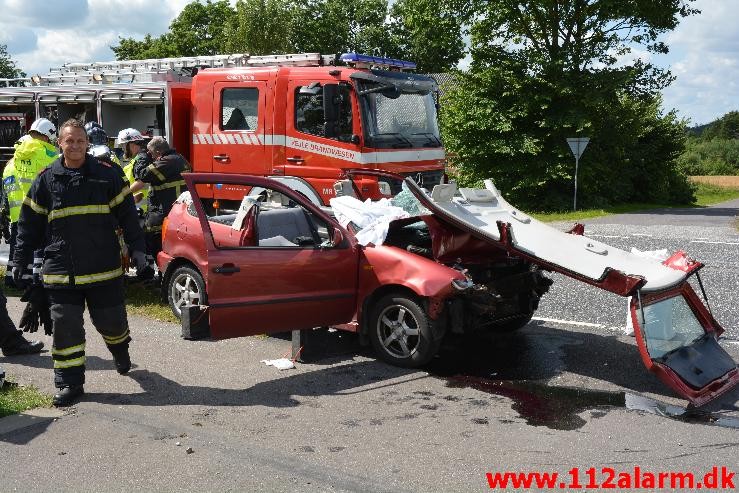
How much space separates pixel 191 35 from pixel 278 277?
51.7 metres

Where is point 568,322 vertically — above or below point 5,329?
below

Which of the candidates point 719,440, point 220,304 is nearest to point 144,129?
point 220,304

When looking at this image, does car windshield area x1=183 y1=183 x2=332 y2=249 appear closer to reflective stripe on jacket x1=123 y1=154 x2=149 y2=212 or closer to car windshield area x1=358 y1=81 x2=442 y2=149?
reflective stripe on jacket x1=123 y1=154 x2=149 y2=212

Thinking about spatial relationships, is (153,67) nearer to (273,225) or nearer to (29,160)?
(29,160)

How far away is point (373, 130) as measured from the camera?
10742 millimetres

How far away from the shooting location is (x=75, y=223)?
17.6 feet

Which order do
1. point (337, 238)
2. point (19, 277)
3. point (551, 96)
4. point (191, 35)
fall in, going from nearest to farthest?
point (19, 277), point (337, 238), point (551, 96), point (191, 35)

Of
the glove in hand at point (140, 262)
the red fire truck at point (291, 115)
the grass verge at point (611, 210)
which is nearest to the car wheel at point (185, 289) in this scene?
the glove in hand at point (140, 262)

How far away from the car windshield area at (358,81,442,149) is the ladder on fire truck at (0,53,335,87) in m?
1.23

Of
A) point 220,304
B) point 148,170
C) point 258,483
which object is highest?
point 148,170

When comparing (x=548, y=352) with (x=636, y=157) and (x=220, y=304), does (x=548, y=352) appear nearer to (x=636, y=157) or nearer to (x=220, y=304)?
(x=220, y=304)

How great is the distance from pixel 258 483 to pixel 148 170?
211 inches

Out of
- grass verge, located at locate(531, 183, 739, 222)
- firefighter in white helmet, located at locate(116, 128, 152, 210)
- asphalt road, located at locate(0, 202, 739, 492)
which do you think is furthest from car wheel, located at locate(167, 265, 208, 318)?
grass verge, located at locate(531, 183, 739, 222)

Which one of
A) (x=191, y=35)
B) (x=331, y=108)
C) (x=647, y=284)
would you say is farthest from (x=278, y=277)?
(x=191, y=35)
